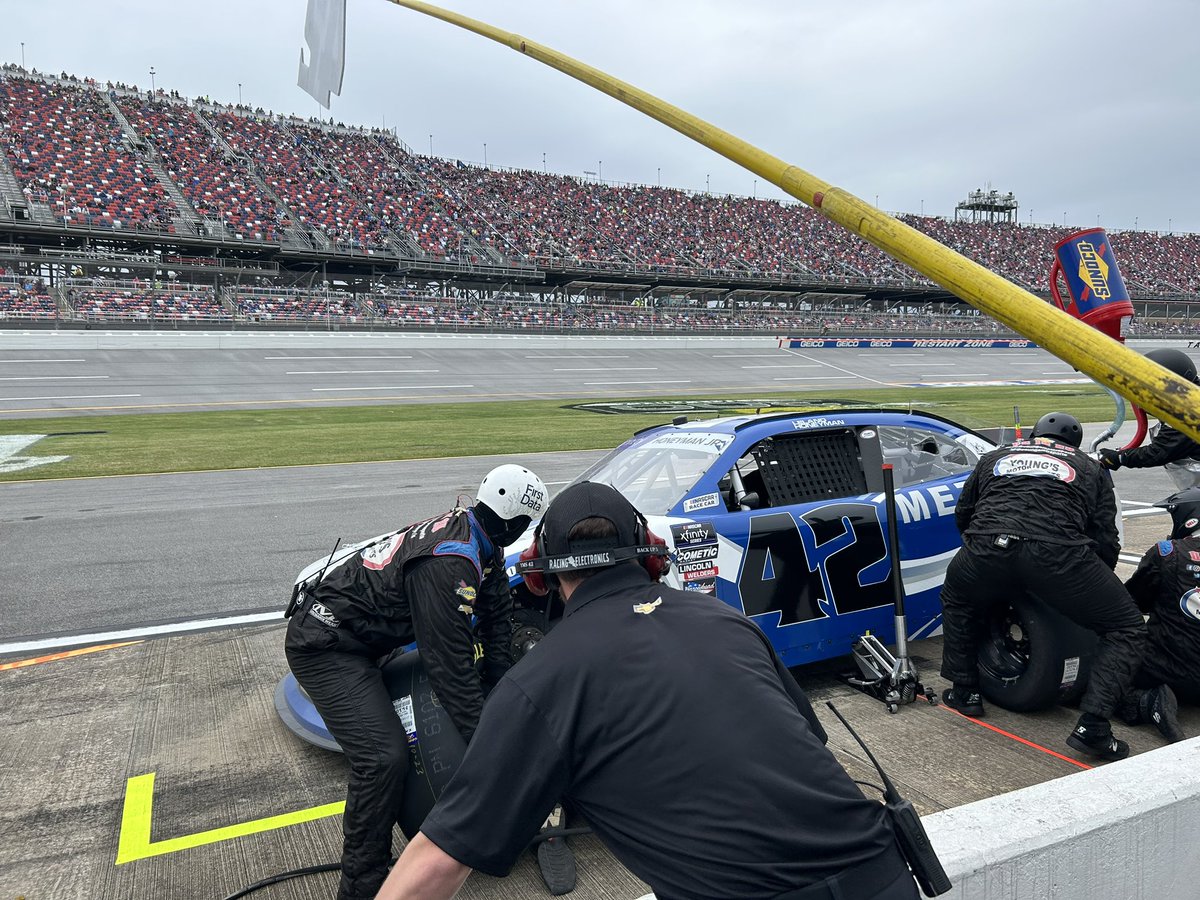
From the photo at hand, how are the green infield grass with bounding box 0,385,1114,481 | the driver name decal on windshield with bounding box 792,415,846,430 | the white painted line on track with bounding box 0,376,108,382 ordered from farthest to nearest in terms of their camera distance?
1. the white painted line on track with bounding box 0,376,108,382
2. the green infield grass with bounding box 0,385,1114,481
3. the driver name decal on windshield with bounding box 792,415,846,430

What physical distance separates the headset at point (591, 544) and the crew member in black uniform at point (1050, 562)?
305 centimetres

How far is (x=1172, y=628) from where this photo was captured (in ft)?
14.5

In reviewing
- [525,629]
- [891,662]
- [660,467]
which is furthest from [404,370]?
[525,629]

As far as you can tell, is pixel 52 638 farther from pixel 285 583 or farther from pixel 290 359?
pixel 290 359

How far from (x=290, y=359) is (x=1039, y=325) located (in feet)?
121

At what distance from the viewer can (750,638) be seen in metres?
1.80

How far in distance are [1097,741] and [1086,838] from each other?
234cm

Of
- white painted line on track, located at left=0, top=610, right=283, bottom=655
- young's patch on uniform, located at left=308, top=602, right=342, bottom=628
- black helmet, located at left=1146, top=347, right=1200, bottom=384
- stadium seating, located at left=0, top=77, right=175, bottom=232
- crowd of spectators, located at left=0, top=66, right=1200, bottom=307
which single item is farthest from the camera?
crowd of spectators, located at left=0, top=66, right=1200, bottom=307

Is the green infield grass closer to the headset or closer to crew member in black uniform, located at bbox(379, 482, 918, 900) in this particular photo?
the headset

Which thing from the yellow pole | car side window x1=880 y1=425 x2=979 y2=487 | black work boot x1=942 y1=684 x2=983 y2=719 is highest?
the yellow pole

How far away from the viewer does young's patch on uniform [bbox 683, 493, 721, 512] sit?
15.1 ft

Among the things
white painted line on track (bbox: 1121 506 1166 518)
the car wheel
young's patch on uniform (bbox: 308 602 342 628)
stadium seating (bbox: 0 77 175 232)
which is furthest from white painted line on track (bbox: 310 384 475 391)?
young's patch on uniform (bbox: 308 602 342 628)

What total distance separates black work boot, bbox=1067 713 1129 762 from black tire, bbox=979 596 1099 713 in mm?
379

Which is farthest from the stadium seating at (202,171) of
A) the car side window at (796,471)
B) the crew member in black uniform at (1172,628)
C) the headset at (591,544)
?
the headset at (591,544)
